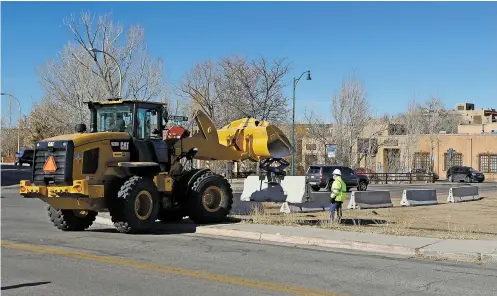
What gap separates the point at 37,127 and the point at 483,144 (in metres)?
61.4

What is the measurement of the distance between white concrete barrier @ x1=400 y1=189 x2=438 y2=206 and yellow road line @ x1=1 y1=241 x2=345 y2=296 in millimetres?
19006

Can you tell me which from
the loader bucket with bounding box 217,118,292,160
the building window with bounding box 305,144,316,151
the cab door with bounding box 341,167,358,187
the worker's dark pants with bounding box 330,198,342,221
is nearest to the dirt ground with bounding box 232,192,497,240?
the worker's dark pants with bounding box 330,198,342,221

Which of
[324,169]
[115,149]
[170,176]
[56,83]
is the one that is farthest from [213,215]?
[56,83]

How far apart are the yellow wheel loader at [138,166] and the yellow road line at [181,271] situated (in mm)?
2268

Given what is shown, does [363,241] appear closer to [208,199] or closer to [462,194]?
[208,199]

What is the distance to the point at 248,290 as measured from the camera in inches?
324

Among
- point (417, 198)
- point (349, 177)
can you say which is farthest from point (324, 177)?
point (417, 198)

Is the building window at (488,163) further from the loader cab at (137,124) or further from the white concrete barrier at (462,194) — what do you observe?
the loader cab at (137,124)

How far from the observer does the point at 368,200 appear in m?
25.7

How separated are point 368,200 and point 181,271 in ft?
56.5

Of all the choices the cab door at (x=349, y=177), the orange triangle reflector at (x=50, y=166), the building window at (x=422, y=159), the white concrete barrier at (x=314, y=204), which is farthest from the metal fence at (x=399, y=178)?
the orange triangle reflector at (x=50, y=166)

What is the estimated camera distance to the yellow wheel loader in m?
14.4

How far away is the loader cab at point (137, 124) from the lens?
1566 cm

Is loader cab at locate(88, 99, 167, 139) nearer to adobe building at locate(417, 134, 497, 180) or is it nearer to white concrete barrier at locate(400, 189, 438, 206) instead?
white concrete barrier at locate(400, 189, 438, 206)
